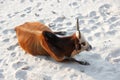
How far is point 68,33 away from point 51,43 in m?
0.79

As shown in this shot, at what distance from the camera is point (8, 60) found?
464 centimetres

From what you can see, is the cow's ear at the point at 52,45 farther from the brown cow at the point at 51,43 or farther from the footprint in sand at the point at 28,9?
the footprint in sand at the point at 28,9

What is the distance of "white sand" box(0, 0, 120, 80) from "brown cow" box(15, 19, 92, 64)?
4.6 inches

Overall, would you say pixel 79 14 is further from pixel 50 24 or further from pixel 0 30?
pixel 0 30

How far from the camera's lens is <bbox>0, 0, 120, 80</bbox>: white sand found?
420 centimetres

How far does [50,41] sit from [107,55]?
73 centimetres

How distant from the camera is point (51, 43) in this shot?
4.26m

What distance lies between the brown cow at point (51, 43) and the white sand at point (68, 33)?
0.39 feet

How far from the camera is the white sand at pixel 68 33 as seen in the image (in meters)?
4.20

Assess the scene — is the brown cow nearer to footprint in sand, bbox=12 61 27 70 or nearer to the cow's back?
the cow's back

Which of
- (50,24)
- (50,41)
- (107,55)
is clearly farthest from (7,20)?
(107,55)

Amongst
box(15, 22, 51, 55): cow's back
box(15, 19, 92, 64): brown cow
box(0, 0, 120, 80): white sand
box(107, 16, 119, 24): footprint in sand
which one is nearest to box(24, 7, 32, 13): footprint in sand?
box(0, 0, 120, 80): white sand

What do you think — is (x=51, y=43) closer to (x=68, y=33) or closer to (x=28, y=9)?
(x=68, y=33)

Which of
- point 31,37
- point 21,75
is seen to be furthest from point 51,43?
point 21,75
